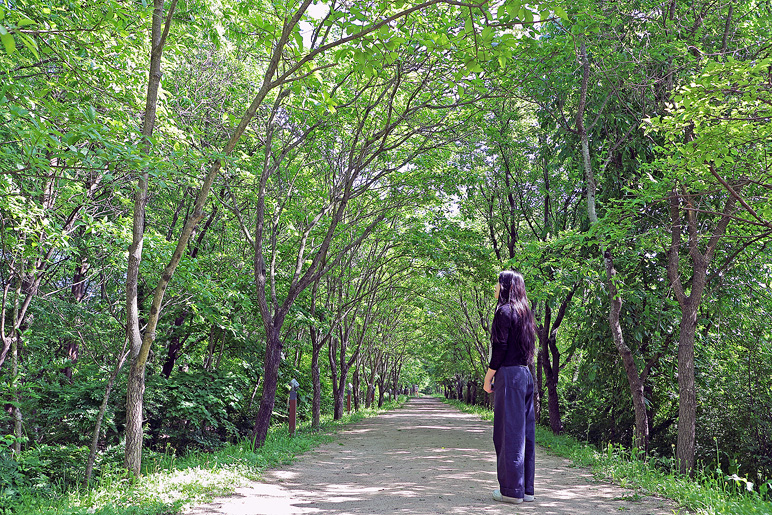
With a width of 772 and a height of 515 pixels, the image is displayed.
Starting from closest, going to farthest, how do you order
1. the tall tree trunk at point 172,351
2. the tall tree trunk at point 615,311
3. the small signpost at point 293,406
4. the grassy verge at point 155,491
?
1. the grassy verge at point 155,491
2. the tall tree trunk at point 615,311
3. the small signpost at point 293,406
4. the tall tree trunk at point 172,351

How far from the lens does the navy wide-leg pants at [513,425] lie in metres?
4.91

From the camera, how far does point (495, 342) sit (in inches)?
199

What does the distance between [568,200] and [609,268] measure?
18.8 feet

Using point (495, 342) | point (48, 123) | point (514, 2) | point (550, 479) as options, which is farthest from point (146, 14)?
point (550, 479)

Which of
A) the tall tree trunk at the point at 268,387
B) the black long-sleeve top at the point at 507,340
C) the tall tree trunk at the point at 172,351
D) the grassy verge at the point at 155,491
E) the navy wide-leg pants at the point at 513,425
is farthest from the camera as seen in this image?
the tall tree trunk at the point at 172,351

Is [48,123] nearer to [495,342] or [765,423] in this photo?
[495,342]

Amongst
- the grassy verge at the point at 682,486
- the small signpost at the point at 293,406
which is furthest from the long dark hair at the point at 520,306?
the small signpost at the point at 293,406

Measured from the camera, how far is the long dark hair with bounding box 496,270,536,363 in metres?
5.04

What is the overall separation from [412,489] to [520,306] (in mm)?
2715

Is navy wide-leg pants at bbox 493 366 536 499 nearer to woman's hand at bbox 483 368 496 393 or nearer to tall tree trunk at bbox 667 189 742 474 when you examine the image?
woman's hand at bbox 483 368 496 393

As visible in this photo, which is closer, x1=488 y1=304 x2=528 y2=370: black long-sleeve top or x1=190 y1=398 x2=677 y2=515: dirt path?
x1=190 y1=398 x2=677 y2=515: dirt path

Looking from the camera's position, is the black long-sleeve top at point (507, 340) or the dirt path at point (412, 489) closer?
the dirt path at point (412, 489)

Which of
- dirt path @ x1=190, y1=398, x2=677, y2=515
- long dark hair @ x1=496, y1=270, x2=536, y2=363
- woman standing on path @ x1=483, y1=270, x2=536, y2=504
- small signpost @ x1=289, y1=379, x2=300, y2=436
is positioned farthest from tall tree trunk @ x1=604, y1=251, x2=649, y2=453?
small signpost @ x1=289, y1=379, x2=300, y2=436

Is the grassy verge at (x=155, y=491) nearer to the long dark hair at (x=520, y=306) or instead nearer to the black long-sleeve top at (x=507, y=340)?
the black long-sleeve top at (x=507, y=340)
